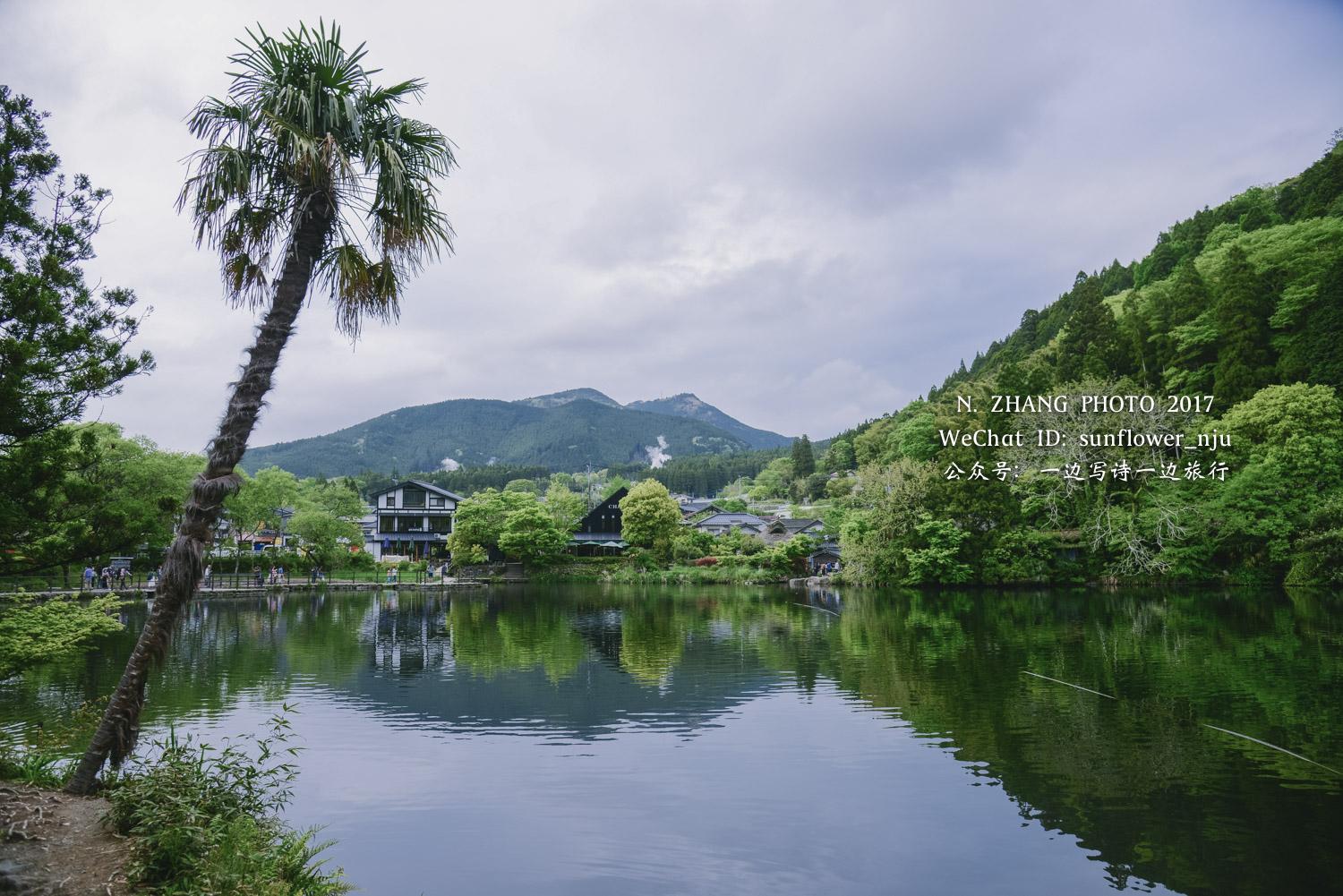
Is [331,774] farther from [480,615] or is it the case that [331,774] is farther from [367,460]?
[367,460]

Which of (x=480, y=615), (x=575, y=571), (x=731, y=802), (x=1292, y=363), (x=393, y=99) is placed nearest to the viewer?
(x=393, y=99)

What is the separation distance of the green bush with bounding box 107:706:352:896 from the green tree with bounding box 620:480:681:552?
45.1 meters

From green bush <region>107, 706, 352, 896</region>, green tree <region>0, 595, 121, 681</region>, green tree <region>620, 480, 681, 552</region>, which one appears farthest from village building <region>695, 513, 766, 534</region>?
green bush <region>107, 706, 352, 896</region>

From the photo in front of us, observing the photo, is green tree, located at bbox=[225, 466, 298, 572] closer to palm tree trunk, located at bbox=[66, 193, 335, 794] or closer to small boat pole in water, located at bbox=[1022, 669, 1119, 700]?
palm tree trunk, located at bbox=[66, 193, 335, 794]

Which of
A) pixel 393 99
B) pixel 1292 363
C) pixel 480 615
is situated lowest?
pixel 480 615

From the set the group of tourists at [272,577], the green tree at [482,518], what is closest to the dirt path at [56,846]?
the group of tourists at [272,577]

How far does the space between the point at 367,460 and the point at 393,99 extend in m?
206

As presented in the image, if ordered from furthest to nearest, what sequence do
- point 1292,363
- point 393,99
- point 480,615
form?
1. point 1292,363
2. point 480,615
3. point 393,99

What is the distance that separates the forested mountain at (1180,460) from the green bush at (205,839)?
34.9 metres

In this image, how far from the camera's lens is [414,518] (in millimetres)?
60375

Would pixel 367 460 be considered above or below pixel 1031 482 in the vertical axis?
above

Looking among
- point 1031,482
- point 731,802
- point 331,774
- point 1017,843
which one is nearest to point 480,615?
point 331,774

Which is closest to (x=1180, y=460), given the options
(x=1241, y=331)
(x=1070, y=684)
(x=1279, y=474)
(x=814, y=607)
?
(x=1279, y=474)

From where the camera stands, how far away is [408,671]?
639 inches
